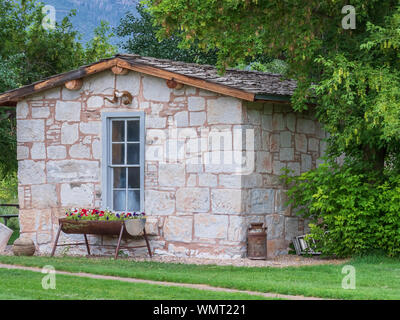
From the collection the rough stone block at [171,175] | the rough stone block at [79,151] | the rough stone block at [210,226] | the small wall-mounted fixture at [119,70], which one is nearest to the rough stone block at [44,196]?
the rough stone block at [79,151]

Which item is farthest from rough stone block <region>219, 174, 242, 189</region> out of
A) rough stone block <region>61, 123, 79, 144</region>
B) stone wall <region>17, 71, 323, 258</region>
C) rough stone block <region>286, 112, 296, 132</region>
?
rough stone block <region>61, 123, 79, 144</region>

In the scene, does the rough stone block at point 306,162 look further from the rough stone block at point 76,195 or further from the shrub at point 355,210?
the rough stone block at point 76,195

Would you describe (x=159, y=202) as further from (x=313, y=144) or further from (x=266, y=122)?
(x=313, y=144)

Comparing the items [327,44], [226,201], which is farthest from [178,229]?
[327,44]

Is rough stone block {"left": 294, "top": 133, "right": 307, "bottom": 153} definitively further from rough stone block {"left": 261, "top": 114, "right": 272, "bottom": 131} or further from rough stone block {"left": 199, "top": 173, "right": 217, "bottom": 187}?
rough stone block {"left": 199, "top": 173, "right": 217, "bottom": 187}

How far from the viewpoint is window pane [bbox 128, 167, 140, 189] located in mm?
14109

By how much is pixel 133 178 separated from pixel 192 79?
2.23 m

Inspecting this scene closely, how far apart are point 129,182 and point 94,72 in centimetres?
213

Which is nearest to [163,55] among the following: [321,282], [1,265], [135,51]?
[135,51]

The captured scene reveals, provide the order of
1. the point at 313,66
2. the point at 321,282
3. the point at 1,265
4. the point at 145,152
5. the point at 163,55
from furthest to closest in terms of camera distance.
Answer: the point at 163,55 < the point at 145,152 < the point at 313,66 < the point at 1,265 < the point at 321,282

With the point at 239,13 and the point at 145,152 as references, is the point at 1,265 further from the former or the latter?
the point at 239,13

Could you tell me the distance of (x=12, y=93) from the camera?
14711 millimetres

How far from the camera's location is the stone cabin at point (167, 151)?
13289 mm

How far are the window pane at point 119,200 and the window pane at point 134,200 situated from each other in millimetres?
121
